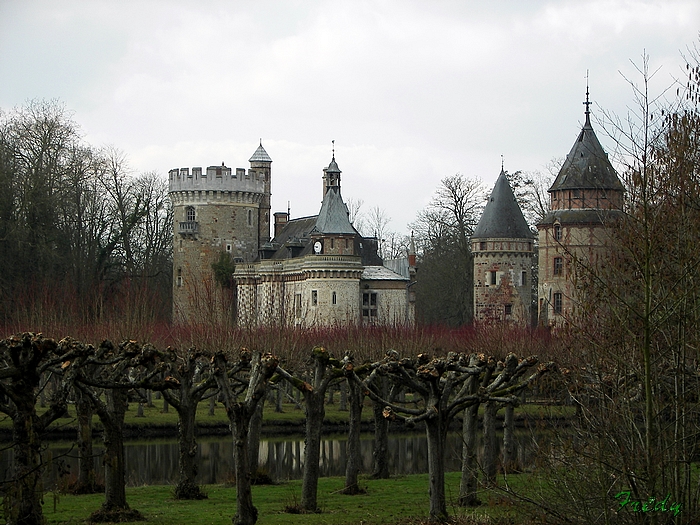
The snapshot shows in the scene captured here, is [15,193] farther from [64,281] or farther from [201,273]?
[201,273]

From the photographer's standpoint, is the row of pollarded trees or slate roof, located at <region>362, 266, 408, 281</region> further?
slate roof, located at <region>362, 266, 408, 281</region>

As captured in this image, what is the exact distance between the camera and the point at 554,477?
39.8 feet

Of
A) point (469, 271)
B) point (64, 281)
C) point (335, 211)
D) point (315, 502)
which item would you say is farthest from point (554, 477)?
point (469, 271)

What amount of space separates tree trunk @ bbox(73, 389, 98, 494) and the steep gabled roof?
3718 centimetres

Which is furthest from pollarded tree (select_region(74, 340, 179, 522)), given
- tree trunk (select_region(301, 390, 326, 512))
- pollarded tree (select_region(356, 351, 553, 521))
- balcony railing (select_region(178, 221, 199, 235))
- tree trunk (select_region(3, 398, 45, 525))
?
balcony railing (select_region(178, 221, 199, 235))

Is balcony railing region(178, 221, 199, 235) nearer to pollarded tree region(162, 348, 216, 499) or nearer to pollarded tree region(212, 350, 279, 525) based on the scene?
pollarded tree region(162, 348, 216, 499)

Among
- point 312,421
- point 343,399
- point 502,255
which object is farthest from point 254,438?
point 502,255

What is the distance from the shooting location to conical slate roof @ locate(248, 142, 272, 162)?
68625 mm

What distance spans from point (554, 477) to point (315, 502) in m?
5.17

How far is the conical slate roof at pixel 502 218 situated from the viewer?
57750 millimetres

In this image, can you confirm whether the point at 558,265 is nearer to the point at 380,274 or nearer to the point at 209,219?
the point at 380,274

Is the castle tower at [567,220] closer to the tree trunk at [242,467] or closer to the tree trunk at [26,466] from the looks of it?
the tree trunk at [242,467]

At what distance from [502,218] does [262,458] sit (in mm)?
32725

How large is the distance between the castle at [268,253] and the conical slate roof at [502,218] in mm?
4832
